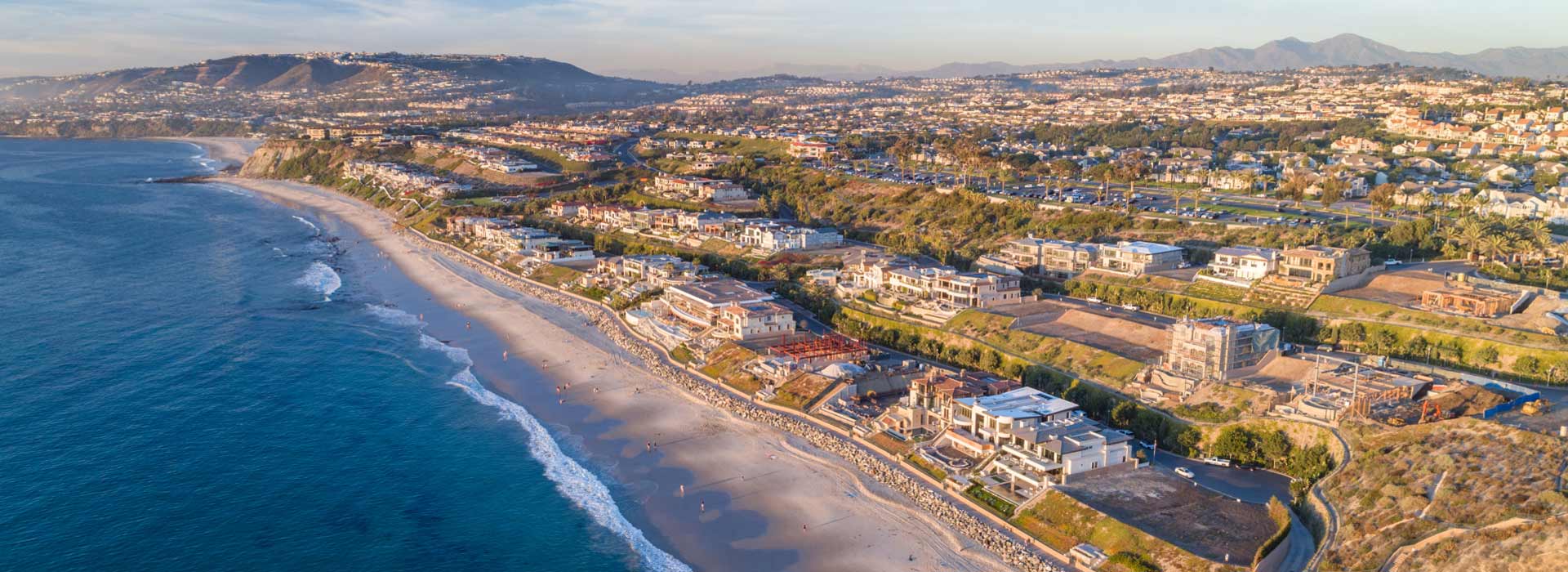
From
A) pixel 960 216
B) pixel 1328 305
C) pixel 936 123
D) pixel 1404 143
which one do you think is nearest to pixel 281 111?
pixel 936 123

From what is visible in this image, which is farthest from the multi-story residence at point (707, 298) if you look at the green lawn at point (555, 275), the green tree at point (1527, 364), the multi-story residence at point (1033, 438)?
the green tree at point (1527, 364)

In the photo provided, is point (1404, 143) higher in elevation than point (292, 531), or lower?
higher

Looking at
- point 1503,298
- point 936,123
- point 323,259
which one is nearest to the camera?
point 1503,298

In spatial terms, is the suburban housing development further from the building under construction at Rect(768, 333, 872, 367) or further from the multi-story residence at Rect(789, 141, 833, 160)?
the multi-story residence at Rect(789, 141, 833, 160)

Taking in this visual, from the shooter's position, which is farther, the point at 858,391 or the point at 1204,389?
the point at 858,391

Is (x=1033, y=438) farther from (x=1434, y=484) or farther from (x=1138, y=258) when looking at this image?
(x=1138, y=258)

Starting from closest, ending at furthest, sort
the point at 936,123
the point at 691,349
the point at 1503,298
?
1. the point at 1503,298
2. the point at 691,349
3. the point at 936,123

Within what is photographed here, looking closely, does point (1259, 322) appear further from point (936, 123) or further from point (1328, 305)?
point (936, 123)

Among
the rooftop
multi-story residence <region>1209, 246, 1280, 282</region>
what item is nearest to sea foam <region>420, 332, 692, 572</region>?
the rooftop
